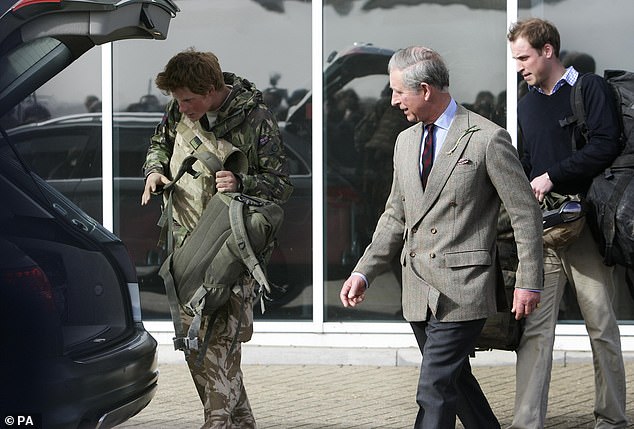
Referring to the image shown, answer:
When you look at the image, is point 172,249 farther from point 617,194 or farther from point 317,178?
point 317,178

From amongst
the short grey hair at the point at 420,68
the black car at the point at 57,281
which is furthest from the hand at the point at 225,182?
the short grey hair at the point at 420,68

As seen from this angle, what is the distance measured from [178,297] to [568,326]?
3797 millimetres

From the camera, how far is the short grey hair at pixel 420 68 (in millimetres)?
5176

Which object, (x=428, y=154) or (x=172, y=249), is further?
(x=172, y=249)

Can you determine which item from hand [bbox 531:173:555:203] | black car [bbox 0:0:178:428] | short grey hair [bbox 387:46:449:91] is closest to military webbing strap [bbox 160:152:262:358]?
black car [bbox 0:0:178:428]

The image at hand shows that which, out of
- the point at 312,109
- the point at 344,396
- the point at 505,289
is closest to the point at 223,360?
the point at 505,289

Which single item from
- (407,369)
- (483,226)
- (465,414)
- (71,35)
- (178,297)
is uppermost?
(71,35)

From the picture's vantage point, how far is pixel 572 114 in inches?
246

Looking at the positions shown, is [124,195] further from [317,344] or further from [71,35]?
[71,35]

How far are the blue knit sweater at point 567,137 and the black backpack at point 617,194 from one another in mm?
38

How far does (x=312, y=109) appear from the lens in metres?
9.09

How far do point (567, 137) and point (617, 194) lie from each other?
39 cm

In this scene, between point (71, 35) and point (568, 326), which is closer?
point (71, 35)

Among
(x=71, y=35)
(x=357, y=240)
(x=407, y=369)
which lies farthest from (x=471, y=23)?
(x=71, y=35)
